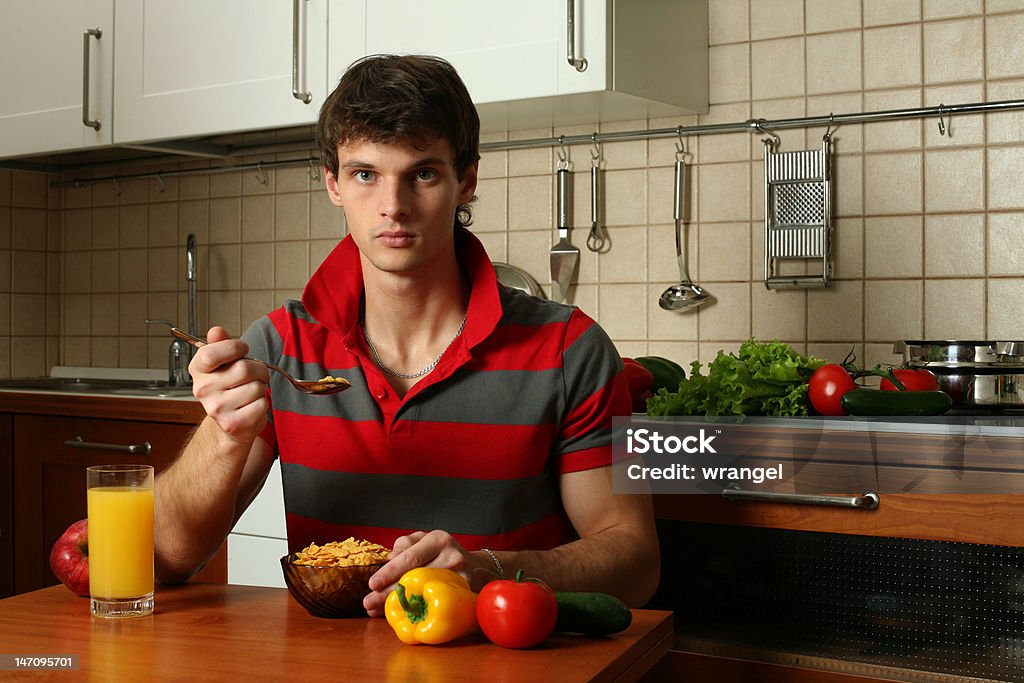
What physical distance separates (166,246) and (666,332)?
153cm

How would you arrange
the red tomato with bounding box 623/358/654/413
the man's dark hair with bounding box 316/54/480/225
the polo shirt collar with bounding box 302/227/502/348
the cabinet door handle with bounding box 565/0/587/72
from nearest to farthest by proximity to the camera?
the man's dark hair with bounding box 316/54/480/225
the polo shirt collar with bounding box 302/227/502/348
the red tomato with bounding box 623/358/654/413
the cabinet door handle with bounding box 565/0/587/72

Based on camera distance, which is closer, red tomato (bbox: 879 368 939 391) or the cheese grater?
red tomato (bbox: 879 368 939 391)

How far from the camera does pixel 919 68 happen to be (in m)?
2.14

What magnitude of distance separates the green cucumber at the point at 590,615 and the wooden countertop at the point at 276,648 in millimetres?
11

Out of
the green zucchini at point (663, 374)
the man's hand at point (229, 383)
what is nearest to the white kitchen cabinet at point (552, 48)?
the green zucchini at point (663, 374)

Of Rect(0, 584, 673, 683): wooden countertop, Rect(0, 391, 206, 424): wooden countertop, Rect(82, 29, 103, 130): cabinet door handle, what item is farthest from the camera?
Rect(82, 29, 103, 130): cabinet door handle

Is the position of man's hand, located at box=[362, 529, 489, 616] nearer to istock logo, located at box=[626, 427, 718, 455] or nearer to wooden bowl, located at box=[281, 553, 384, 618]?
wooden bowl, located at box=[281, 553, 384, 618]

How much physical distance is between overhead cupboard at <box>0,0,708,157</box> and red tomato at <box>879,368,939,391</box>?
748 millimetres

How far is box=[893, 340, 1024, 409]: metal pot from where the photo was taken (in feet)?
5.91

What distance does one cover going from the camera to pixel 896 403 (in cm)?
171

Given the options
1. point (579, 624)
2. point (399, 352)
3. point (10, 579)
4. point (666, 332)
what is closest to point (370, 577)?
point (579, 624)

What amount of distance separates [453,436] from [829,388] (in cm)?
66

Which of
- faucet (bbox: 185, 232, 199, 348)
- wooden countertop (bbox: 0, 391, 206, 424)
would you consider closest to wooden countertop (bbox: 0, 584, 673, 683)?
wooden countertop (bbox: 0, 391, 206, 424)

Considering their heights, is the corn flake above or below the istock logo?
below
